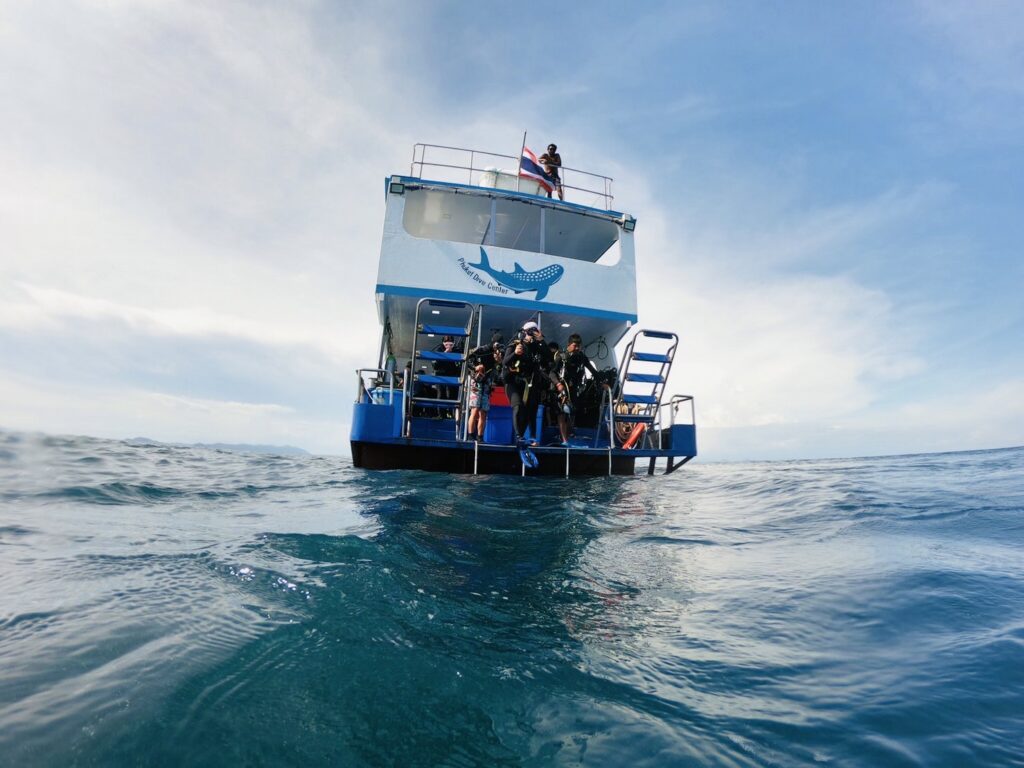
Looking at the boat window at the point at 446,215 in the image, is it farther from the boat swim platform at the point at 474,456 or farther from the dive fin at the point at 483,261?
the boat swim platform at the point at 474,456

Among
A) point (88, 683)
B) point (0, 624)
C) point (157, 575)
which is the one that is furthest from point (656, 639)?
point (0, 624)

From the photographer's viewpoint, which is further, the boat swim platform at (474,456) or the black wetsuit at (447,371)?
the black wetsuit at (447,371)

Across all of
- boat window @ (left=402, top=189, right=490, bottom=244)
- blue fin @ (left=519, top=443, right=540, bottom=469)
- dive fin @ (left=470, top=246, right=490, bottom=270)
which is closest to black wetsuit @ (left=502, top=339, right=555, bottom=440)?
blue fin @ (left=519, top=443, right=540, bottom=469)

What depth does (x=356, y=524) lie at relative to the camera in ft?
11.4

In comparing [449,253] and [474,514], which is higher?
[449,253]

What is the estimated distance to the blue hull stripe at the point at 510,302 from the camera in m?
8.84

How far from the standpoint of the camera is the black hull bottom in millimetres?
7758

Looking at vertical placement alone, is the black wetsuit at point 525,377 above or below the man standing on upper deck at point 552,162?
below

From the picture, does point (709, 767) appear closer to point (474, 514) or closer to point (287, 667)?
point (287, 667)

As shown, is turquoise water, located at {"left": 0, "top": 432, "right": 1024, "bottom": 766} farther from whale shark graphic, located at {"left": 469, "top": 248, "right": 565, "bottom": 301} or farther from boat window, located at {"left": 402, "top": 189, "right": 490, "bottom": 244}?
boat window, located at {"left": 402, "top": 189, "right": 490, "bottom": 244}

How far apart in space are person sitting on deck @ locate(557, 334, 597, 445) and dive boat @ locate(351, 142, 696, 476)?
0.17m

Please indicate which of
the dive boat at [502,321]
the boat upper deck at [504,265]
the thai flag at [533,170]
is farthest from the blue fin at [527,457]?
the thai flag at [533,170]

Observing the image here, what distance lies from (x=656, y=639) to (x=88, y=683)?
1.73 metres

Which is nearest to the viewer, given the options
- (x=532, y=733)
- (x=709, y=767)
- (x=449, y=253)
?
(x=709, y=767)
